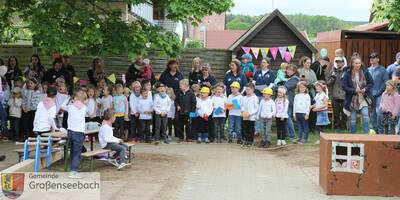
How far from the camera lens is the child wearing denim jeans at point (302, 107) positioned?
47.1 ft

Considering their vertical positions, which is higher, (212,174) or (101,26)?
(101,26)

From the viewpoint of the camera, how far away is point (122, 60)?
693 inches

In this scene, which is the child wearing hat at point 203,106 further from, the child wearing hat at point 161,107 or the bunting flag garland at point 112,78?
the bunting flag garland at point 112,78

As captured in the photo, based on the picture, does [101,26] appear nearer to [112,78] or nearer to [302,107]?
[112,78]

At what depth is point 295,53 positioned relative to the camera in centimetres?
1862

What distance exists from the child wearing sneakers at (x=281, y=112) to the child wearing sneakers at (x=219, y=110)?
51.3 inches

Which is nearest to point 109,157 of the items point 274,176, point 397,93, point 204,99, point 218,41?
point 274,176

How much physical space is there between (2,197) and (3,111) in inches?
260

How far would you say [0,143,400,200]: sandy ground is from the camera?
8.97m

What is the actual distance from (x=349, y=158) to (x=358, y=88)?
516cm

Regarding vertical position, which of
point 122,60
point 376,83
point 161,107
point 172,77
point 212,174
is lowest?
point 212,174

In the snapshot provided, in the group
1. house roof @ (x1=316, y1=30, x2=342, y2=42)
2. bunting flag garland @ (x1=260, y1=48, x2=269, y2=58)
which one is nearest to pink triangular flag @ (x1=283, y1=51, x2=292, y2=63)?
bunting flag garland @ (x1=260, y1=48, x2=269, y2=58)

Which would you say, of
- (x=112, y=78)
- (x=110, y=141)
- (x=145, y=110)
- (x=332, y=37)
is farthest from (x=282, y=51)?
(x=110, y=141)

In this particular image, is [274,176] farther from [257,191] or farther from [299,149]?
[299,149]
